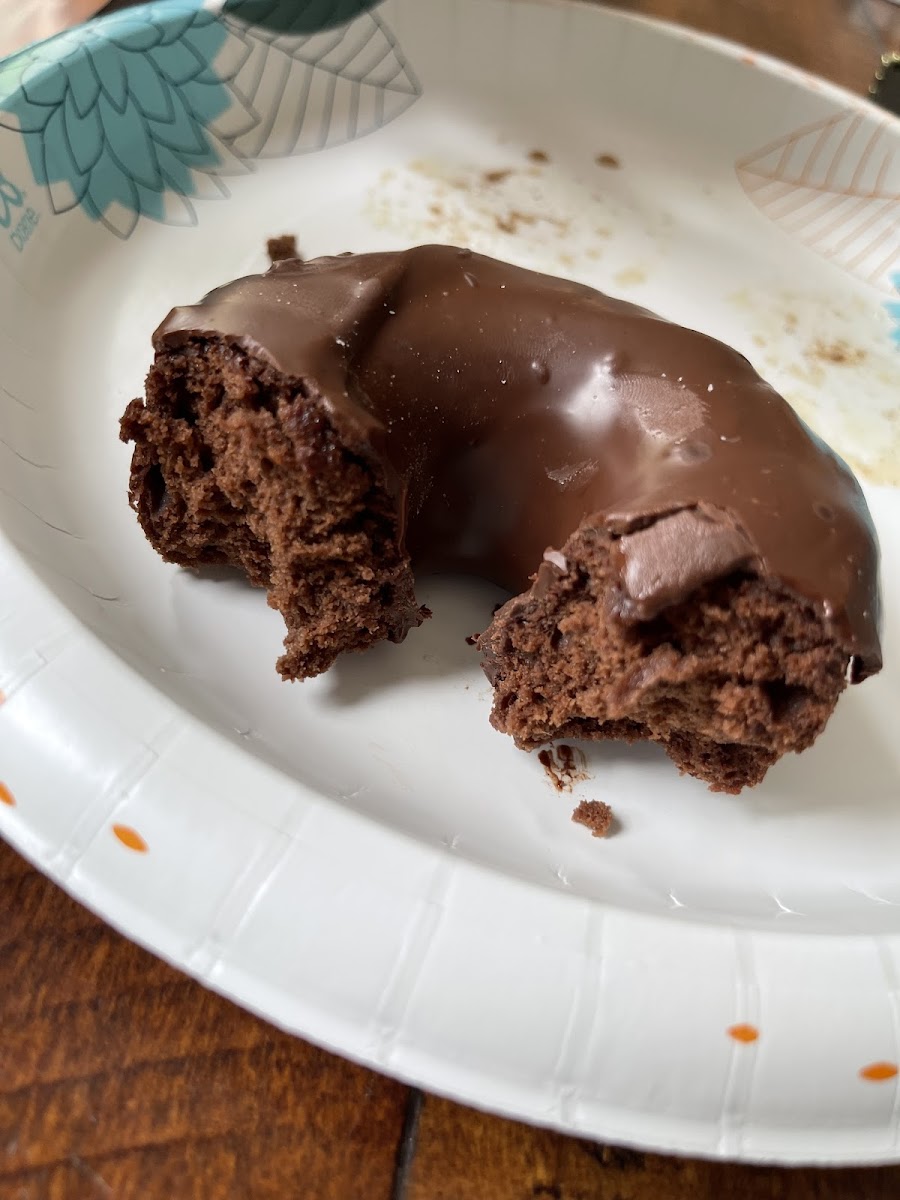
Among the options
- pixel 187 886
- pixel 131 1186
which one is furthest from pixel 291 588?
pixel 131 1186

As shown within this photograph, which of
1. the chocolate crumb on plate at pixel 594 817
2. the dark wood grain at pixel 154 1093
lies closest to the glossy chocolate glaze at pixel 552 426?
the chocolate crumb on plate at pixel 594 817

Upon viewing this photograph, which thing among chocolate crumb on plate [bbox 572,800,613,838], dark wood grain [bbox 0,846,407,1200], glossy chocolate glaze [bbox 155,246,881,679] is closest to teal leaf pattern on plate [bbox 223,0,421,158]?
glossy chocolate glaze [bbox 155,246,881,679]

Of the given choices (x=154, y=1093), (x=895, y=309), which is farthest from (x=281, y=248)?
(x=154, y=1093)

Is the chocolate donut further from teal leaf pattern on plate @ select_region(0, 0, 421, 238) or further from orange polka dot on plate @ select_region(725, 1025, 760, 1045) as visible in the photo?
teal leaf pattern on plate @ select_region(0, 0, 421, 238)

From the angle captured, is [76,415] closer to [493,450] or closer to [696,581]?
[493,450]

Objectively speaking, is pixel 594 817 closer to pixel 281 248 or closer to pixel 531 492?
pixel 531 492

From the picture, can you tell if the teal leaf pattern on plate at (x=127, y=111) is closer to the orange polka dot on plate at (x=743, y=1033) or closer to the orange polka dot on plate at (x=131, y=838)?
the orange polka dot on plate at (x=131, y=838)
